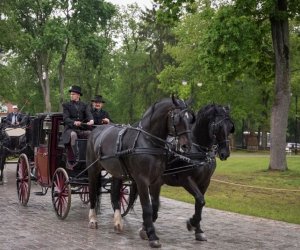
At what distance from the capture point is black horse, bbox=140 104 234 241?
340 inches

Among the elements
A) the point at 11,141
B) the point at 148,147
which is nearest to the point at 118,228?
the point at 148,147

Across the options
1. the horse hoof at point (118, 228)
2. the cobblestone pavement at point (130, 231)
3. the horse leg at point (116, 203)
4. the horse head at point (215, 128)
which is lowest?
the cobblestone pavement at point (130, 231)

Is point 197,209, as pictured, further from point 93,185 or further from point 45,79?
point 45,79

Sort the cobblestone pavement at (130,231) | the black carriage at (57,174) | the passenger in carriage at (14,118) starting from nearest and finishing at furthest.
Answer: the cobblestone pavement at (130,231) < the black carriage at (57,174) < the passenger in carriage at (14,118)

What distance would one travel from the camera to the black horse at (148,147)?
7.86 m

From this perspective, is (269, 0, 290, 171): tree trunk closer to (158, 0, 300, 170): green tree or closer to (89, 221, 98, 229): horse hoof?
(158, 0, 300, 170): green tree

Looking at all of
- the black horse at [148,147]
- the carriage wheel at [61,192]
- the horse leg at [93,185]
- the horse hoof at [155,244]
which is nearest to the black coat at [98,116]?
the carriage wheel at [61,192]

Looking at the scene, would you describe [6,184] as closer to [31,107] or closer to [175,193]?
[175,193]

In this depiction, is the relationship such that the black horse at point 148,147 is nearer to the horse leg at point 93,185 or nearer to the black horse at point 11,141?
the horse leg at point 93,185

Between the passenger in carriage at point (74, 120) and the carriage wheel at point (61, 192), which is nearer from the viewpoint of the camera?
the carriage wheel at point (61, 192)

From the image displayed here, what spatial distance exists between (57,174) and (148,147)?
3383 millimetres

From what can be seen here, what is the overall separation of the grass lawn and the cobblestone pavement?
33.7 inches

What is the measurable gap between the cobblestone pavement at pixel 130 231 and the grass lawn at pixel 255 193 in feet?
2.81

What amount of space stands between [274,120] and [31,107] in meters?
37.1
